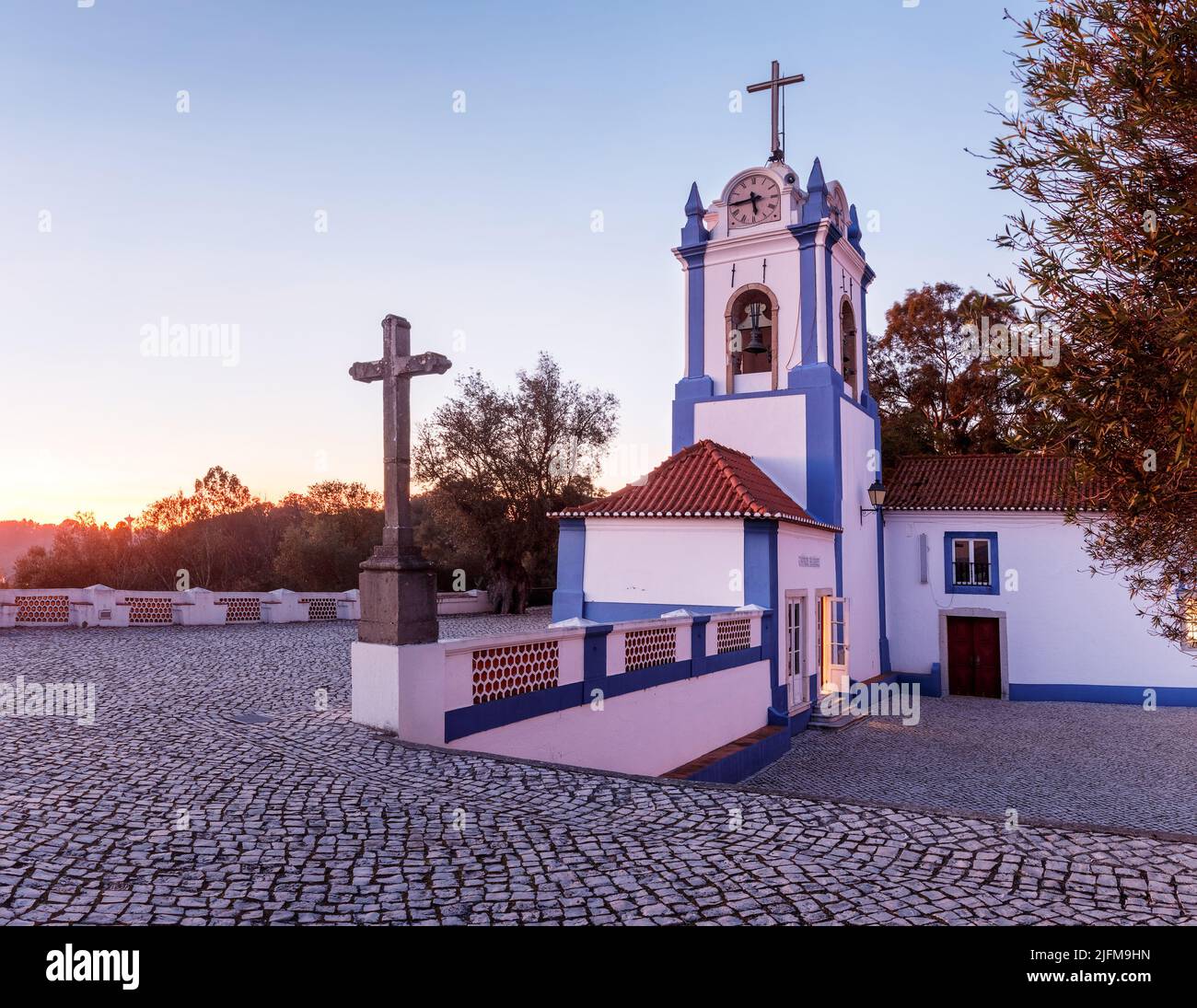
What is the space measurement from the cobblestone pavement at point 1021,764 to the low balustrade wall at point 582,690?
1264 millimetres

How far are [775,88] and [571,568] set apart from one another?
1184 cm

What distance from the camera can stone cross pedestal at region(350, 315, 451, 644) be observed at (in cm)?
663

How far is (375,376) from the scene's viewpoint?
7.39 metres

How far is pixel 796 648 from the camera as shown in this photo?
45.8 ft

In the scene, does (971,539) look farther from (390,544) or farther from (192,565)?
(192,565)

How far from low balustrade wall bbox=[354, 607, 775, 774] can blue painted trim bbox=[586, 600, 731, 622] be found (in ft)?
4.08

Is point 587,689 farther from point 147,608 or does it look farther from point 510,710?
point 147,608

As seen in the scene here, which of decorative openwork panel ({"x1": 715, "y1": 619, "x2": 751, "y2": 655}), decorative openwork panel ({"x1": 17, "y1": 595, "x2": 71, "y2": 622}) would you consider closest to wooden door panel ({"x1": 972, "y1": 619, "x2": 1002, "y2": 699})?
decorative openwork panel ({"x1": 715, "y1": 619, "x2": 751, "y2": 655})

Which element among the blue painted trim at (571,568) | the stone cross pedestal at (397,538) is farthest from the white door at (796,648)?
the stone cross pedestal at (397,538)

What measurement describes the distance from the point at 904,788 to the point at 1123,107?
8.09m

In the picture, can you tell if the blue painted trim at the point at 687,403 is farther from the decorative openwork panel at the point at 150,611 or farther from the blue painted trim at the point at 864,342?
the decorative openwork panel at the point at 150,611

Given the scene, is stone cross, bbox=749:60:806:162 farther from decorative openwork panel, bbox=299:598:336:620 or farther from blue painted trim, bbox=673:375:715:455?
decorative openwork panel, bbox=299:598:336:620

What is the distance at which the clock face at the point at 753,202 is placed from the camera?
1664 centimetres

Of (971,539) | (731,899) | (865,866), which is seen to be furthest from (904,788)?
(971,539)
